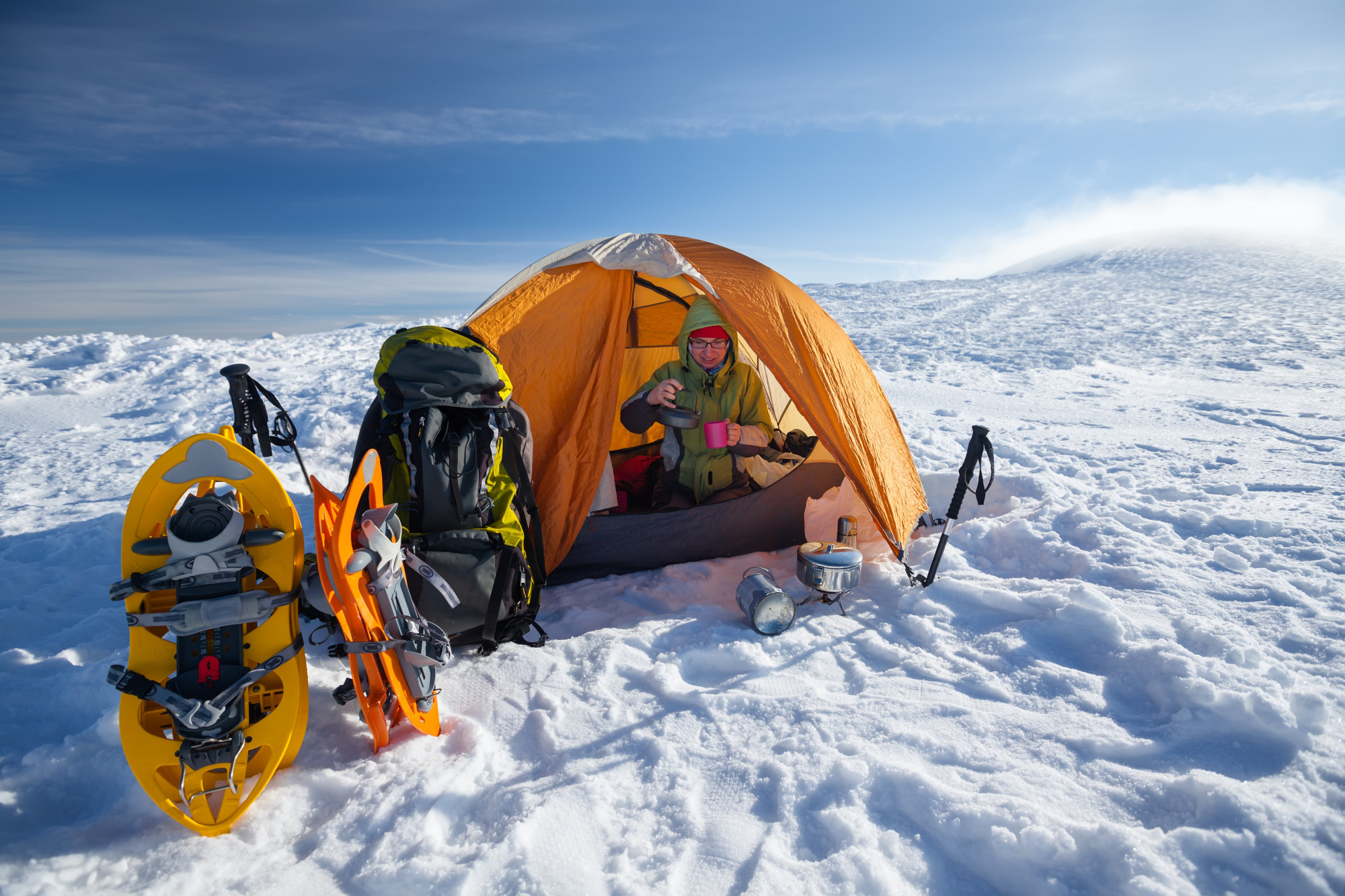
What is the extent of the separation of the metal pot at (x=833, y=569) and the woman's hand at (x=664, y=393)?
1.41 metres

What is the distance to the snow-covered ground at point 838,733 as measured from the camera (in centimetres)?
177

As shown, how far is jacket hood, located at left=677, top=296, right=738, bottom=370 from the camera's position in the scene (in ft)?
13.4

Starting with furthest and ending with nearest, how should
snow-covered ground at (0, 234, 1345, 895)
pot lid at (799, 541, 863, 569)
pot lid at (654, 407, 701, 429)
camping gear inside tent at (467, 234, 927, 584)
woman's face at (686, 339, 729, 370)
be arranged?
woman's face at (686, 339, 729, 370) → pot lid at (654, 407, 701, 429) → camping gear inside tent at (467, 234, 927, 584) → pot lid at (799, 541, 863, 569) → snow-covered ground at (0, 234, 1345, 895)

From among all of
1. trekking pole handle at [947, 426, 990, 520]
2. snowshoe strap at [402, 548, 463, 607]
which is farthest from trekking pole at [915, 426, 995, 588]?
snowshoe strap at [402, 548, 463, 607]

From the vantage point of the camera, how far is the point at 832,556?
3.18m

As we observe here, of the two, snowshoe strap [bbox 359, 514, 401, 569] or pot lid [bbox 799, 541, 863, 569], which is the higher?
snowshoe strap [bbox 359, 514, 401, 569]

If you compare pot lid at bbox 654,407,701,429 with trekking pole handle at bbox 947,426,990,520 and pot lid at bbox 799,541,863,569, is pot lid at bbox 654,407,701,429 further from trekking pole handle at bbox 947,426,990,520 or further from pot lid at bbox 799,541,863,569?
trekking pole handle at bbox 947,426,990,520

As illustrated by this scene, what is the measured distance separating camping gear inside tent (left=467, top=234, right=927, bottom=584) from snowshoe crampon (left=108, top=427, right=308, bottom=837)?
1.68 metres

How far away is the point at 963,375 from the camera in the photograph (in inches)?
417

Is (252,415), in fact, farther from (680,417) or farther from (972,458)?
(972,458)

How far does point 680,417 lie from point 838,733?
210 centimetres

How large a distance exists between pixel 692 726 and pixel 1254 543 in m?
3.66

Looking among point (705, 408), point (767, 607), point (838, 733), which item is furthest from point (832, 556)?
point (705, 408)

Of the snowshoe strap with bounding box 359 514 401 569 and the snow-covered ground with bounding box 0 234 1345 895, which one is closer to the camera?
the snow-covered ground with bounding box 0 234 1345 895
